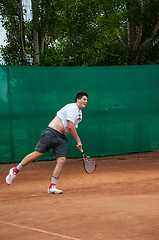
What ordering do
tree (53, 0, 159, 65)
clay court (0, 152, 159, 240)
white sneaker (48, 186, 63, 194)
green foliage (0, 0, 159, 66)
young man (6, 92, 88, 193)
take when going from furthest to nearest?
tree (53, 0, 159, 65) < green foliage (0, 0, 159, 66) < young man (6, 92, 88, 193) < white sneaker (48, 186, 63, 194) < clay court (0, 152, 159, 240)

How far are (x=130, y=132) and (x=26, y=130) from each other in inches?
99.4

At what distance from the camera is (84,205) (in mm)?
5367

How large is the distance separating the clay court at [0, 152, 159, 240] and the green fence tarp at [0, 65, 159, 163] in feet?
3.62

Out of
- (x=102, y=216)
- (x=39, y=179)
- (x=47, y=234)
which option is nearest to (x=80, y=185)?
(x=39, y=179)

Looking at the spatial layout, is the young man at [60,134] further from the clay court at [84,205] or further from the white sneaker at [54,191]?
the clay court at [84,205]

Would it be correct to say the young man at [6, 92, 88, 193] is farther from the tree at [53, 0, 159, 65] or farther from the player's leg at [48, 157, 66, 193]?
the tree at [53, 0, 159, 65]

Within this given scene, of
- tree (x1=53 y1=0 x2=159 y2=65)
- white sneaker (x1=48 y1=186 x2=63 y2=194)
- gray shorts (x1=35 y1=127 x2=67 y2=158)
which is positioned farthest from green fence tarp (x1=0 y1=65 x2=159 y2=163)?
tree (x1=53 y1=0 x2=159 y2=65)

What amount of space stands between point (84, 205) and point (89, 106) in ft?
16.2

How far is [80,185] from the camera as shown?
23.0ft

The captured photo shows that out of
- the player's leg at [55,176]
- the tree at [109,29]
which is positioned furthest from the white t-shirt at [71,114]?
the tree at [109,29]

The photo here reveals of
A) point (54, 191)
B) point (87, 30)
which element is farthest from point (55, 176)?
point (87, 30)

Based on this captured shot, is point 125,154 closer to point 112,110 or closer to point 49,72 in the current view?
point 112,110

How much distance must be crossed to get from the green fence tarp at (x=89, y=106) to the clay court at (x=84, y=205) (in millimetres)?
1105

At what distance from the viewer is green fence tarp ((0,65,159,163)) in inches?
376
